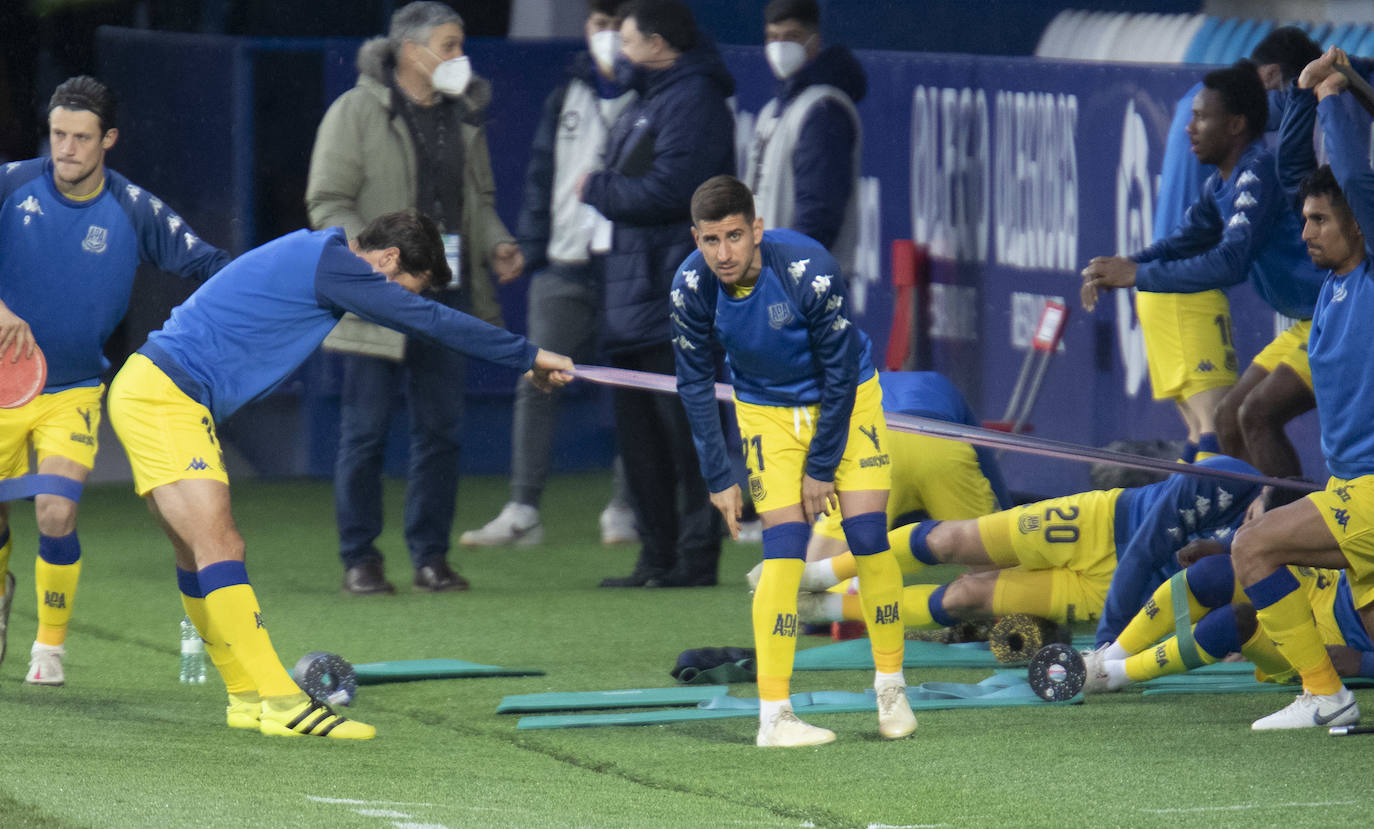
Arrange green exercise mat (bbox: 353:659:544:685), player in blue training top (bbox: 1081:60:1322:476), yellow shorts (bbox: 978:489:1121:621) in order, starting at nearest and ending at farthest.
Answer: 1. green exercise mat (bbox: 353:659:544:685)
2. yellow shorts (bbox: 978:489:1121:621)
3. player in blue training top (bbox: 1081:60:1322:476)

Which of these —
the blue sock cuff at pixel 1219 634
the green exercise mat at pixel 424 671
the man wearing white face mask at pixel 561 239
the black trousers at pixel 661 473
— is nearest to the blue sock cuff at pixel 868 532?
the blue sock cuff at pixel 1219 634

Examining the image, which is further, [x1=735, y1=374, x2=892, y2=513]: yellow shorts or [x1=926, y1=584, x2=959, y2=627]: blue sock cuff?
[x1=926, y1=584, x2=959, y2=627]: blue sock cuff

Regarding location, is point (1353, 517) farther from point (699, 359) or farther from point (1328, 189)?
point (699, 359)

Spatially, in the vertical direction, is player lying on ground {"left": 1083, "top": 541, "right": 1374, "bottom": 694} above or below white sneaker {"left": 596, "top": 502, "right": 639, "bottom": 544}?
above

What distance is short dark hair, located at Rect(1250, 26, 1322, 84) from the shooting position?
27.0ft

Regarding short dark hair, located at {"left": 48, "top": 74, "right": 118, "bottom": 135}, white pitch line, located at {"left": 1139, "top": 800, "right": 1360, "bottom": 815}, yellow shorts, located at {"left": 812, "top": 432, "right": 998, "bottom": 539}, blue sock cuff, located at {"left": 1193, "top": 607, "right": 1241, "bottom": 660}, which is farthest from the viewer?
yellow shorts, located at {"left": 812, "top": 432, "right": 998, "bottom": 539}

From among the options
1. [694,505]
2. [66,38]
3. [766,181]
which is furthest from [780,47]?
[66,38]

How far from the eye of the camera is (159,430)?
607 centimetres

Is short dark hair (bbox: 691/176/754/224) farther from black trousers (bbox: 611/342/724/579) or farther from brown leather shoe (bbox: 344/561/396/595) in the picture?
brown leather shoe (bbox: 344/561/396/595)

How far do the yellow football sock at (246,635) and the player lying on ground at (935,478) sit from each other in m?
2.38

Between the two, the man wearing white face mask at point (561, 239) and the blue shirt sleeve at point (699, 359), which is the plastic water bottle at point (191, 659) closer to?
the blue shirt sleeve at point (699, 359)

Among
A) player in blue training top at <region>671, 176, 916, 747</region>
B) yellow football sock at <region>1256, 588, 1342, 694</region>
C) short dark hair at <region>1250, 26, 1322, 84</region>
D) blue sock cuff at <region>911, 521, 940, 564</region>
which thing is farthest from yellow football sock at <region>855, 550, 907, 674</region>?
short dark hair at <region>1250, 26, 1322, 84</region>

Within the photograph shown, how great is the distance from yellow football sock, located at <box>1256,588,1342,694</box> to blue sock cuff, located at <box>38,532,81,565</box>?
3.53 meters

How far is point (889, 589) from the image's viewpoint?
6.14 meters
